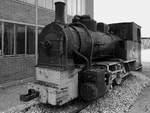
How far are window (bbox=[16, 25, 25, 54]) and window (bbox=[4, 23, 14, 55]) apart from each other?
0.95ft

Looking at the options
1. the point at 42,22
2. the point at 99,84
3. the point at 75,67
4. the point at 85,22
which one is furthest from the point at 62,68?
the point at 42,22

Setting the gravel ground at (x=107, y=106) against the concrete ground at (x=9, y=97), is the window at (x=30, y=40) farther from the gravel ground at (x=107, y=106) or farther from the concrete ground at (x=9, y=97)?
the gravel ground at (x=107, y=106)

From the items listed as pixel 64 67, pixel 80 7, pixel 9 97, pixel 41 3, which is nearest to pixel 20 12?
pixel 41 3

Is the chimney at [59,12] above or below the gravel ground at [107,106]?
above

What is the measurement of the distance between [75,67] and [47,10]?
6.52 m

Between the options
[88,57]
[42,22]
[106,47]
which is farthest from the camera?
[42,22]

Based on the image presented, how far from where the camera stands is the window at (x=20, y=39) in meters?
8.28

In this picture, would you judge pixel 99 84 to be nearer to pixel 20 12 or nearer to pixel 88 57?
pixel 88 57

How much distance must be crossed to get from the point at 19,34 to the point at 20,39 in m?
0.25

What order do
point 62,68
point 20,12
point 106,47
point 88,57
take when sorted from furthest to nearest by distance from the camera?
point 20,12 → point 106,47 → point 88,57 → point 62,68

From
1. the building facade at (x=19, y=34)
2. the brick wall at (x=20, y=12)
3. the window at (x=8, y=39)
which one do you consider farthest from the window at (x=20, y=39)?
the brick wall at (x=20, y=12)

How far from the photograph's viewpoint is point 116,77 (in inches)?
259

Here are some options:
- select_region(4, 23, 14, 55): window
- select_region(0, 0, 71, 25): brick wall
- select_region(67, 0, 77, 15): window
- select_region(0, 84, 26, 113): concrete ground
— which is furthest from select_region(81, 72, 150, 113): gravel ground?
select_region(67, 0, 77, 15): window

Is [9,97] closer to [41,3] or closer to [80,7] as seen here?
[41,3]
